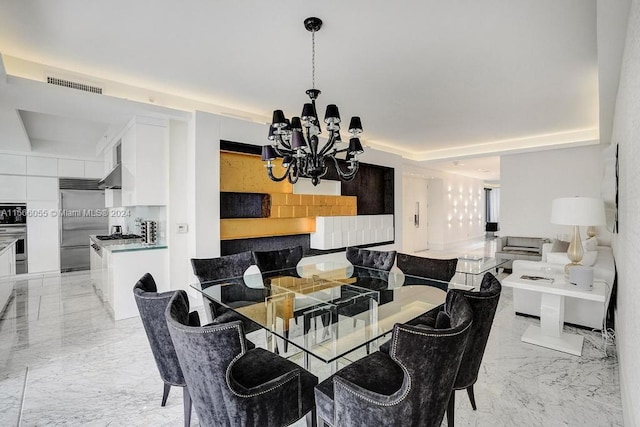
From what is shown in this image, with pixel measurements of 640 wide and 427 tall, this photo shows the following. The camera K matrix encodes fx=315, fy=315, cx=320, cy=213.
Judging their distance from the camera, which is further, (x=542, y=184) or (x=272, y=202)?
(x=542, y=184)

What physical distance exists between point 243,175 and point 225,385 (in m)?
3.46

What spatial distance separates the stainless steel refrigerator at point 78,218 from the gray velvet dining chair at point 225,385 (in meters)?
6.77

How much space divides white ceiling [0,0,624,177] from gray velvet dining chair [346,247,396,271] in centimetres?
198

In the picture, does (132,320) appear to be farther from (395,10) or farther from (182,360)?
(395,10)

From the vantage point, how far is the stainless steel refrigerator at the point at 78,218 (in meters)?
6.57

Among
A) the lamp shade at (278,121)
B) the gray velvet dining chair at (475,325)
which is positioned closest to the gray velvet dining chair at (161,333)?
the gray velvet dining chair at (475,325)

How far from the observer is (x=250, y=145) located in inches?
174

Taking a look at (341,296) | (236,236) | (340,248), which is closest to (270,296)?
(341,296)

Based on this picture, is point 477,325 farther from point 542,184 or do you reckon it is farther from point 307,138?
point 542,184

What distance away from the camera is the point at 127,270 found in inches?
151

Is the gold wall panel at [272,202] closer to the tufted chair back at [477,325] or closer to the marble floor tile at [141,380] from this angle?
the marble floor tile at [141,380]

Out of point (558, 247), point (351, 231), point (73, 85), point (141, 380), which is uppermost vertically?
point (73, 85)

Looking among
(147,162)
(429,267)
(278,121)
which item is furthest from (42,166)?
(429,267)

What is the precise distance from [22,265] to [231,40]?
6.51m
